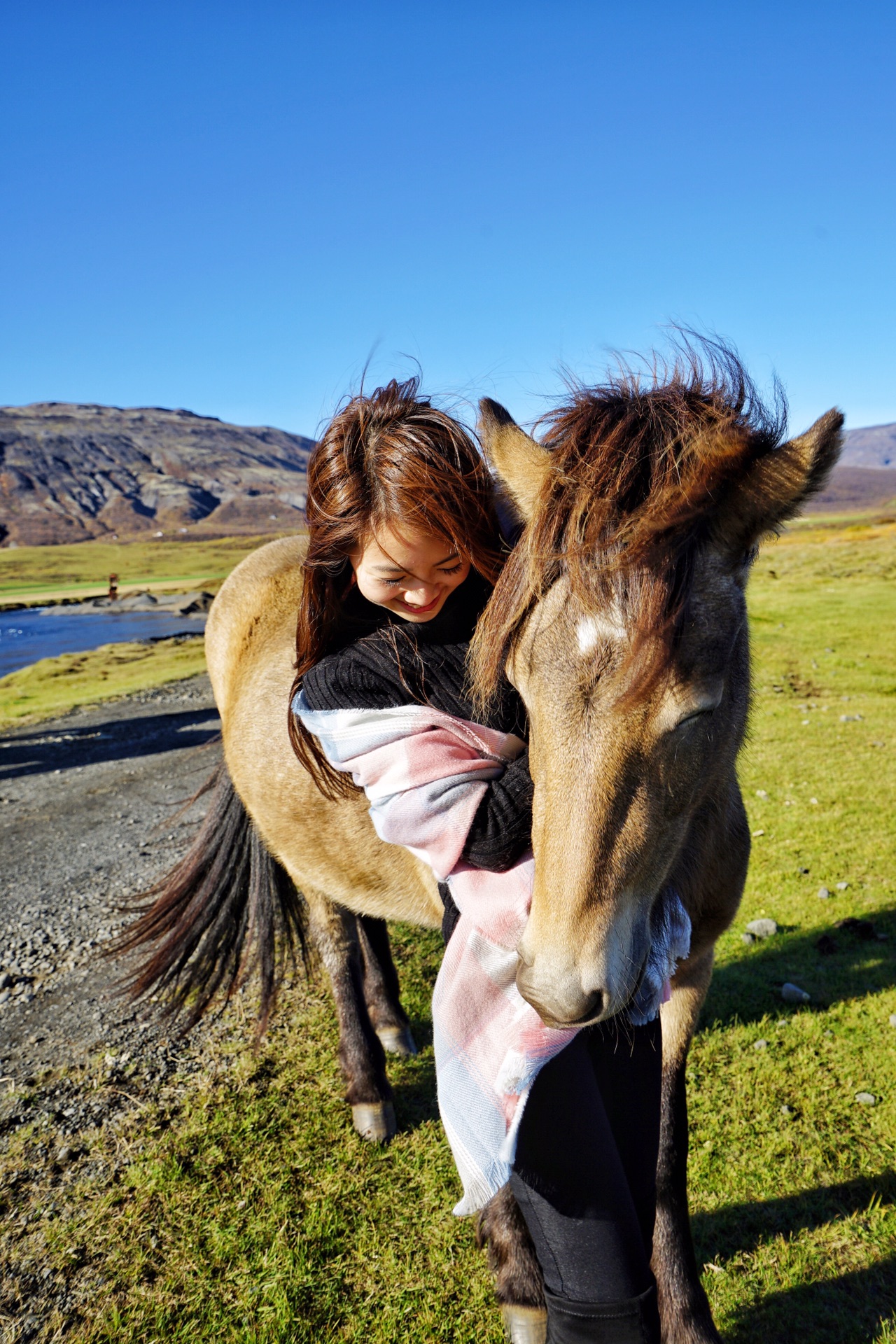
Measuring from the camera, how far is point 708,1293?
263cm

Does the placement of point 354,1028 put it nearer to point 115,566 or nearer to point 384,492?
point 384,492

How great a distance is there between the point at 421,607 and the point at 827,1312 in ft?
8.70

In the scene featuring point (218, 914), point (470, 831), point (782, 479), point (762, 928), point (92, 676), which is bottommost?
point (92, 676)

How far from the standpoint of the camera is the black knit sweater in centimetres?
208

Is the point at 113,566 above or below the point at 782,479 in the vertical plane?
below

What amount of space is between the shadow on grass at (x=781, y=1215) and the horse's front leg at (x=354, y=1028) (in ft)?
4.55

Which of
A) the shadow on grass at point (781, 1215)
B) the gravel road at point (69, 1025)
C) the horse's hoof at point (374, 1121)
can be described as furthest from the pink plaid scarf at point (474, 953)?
the gravel road at point (69, 1025)

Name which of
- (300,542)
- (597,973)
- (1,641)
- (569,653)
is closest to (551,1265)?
(597,973)

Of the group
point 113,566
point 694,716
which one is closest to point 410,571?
point 694,716

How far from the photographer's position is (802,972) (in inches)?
173

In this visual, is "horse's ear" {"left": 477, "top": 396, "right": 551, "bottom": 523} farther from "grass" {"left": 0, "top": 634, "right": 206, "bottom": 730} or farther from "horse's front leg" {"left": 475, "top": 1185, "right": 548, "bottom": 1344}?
"grass" {"left": 0, "top": 634, "right": 206, "bottom": 730}

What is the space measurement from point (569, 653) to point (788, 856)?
17.2 ft

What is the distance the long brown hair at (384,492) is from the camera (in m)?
2.00

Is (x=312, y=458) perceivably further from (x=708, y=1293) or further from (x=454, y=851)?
(x=708, y=1293)
